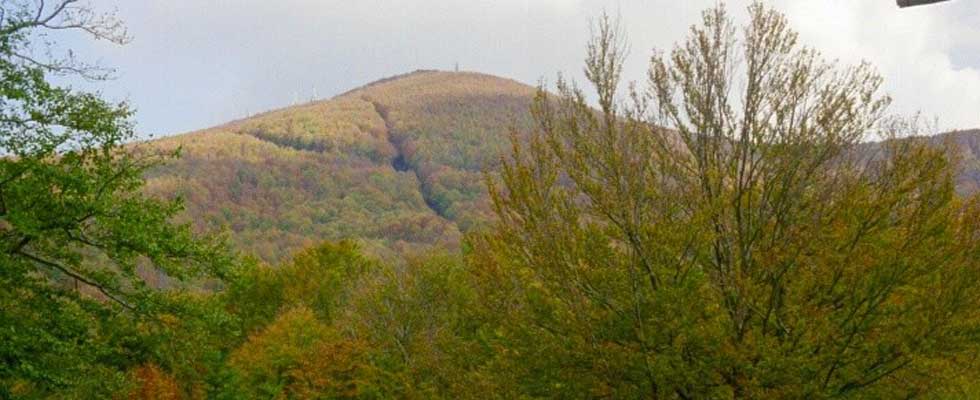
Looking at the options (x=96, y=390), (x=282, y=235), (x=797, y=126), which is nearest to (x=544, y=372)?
(x=797, y=126)

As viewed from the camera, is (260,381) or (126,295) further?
(260,381)

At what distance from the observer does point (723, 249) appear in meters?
10.7

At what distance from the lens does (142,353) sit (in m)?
16.8

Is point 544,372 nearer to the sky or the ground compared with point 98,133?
nearer to the ground

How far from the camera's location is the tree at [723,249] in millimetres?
9477

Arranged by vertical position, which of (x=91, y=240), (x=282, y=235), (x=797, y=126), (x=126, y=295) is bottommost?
(x=282, y=235)

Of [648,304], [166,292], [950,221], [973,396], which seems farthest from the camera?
[166,292]

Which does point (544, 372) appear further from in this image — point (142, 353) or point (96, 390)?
point (96, 390)

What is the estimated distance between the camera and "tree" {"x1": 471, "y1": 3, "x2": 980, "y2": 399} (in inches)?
373

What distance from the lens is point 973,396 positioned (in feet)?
43.6

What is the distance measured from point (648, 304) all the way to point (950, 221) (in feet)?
14.5

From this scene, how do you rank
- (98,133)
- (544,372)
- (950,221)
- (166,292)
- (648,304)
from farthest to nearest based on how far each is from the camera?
(166,292)
(98,133)
(950,221)
(544,372)
(648,304)

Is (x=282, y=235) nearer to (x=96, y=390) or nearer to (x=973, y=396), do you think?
(x=96, y=390)

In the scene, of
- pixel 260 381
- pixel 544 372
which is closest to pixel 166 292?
pixel 544 372
